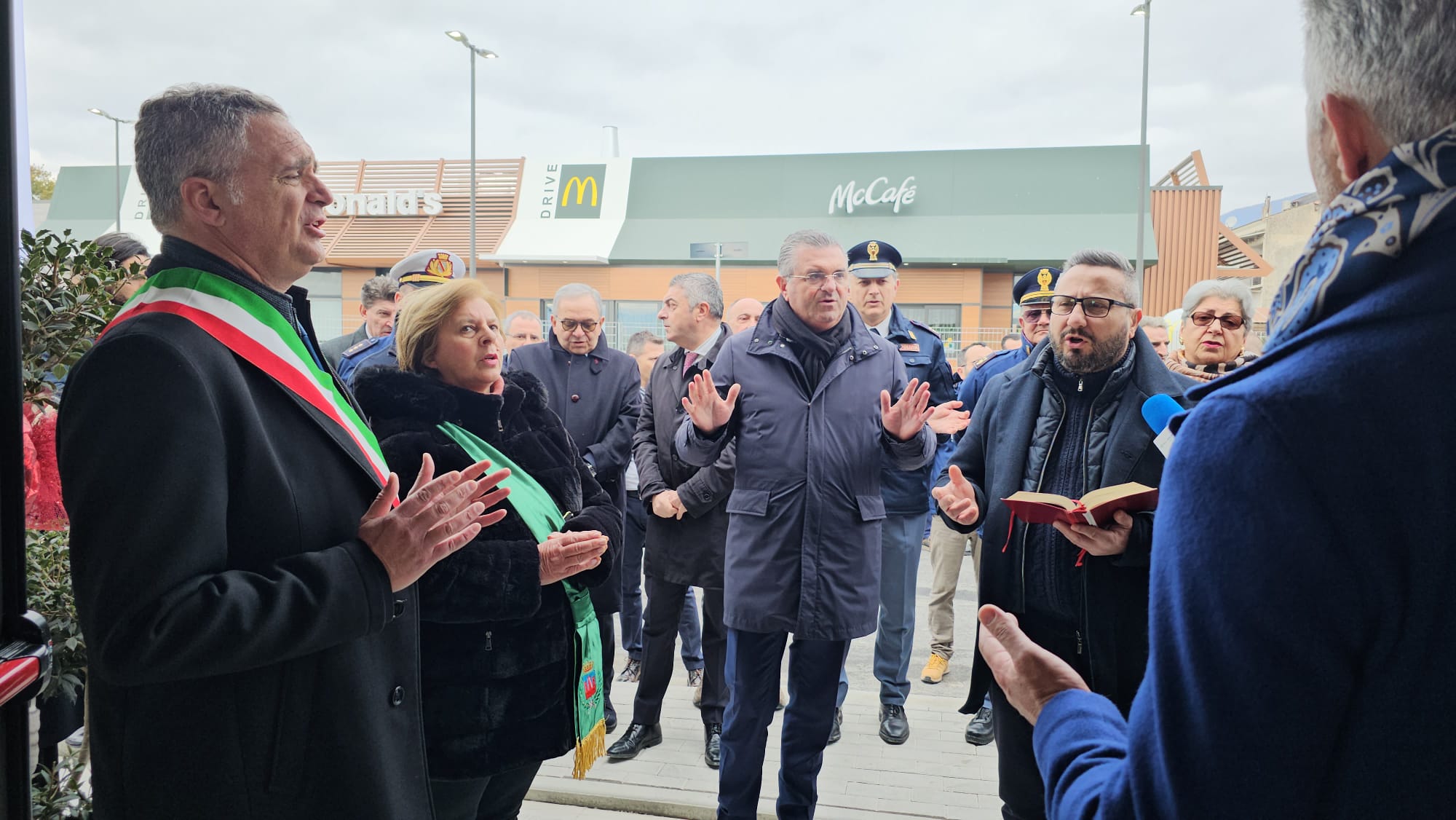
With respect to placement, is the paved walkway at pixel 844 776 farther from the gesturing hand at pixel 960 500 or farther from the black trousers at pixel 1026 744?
the gesturing hand at pixel 960 500

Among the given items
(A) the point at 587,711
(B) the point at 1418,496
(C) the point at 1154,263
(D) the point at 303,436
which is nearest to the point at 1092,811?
(B) the point at 1418,496

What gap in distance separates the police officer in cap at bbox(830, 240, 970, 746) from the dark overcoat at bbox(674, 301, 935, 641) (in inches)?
29.7

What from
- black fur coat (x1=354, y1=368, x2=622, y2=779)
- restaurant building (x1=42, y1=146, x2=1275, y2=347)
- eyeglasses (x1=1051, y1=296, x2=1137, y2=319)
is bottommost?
black fur coat (x1=354, y1=368, x2=622, y2=779)

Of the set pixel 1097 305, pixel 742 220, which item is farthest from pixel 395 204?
pixel 1097 305

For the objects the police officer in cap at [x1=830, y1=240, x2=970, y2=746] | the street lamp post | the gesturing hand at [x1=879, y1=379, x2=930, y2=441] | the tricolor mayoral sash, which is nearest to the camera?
the tricolor mayoral sash

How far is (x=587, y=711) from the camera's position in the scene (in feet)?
8.00

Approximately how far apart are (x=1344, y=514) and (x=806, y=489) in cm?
247

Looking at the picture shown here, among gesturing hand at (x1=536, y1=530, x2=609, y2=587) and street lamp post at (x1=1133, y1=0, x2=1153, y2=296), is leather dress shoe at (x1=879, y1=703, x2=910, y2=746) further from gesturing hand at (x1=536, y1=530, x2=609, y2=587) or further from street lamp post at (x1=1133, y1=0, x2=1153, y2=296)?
street lamp post at (x1=1133, y1=0, x2=1153, y2=296)

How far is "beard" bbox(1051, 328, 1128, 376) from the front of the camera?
2605 mm

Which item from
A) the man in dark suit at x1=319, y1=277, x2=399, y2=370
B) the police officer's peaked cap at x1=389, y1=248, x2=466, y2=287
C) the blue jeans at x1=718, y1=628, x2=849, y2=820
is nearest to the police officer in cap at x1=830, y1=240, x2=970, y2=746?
the blue jeans at x1=718, y1=628, x2=849, y2=820

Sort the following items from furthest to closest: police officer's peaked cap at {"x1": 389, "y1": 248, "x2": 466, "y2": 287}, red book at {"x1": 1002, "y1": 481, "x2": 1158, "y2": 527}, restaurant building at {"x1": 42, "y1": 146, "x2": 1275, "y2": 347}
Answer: restaurant building at {"x1": 42, "y1": 146, "x2": 1275, "y2": 347} → police officer's peaked cap at {"x1": 389, "y1": 248, "x2": 466, "y2": 287} → red book at {"x1": 1002, "y1": 481, "x2": 1158, "y2": 527}

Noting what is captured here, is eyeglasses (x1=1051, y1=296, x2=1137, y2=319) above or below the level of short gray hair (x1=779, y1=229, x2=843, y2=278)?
below

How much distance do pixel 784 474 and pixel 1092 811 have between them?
7.56ft

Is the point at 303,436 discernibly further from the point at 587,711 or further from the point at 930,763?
the point at 930,763
